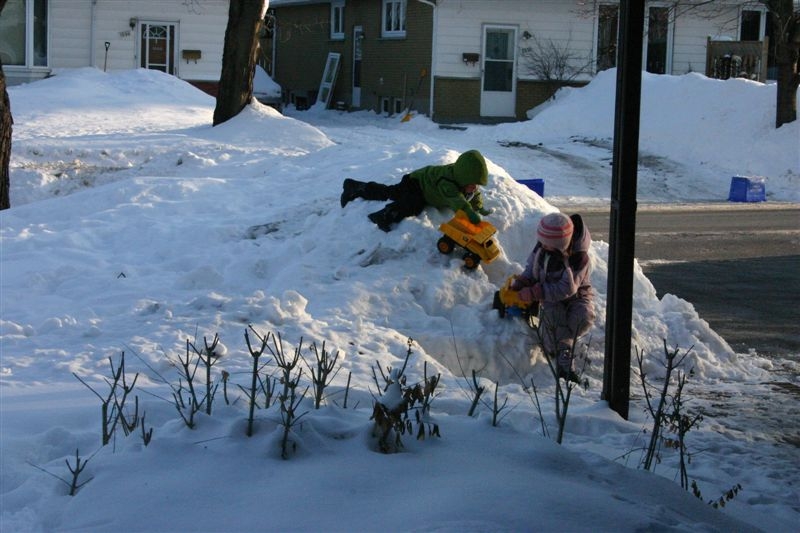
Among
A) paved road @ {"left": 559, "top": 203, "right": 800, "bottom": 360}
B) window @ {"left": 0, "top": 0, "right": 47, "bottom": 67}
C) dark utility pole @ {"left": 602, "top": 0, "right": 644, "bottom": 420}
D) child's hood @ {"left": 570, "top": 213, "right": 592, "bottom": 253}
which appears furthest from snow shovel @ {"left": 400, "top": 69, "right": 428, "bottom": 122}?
dark utility pole @ {"left": 602, "top": 0, "right": 644, "bottom": 420}

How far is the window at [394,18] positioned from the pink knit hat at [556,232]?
91.9 feet

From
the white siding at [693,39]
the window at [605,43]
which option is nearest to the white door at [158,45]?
the window at [605,43]

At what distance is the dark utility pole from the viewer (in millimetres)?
6680

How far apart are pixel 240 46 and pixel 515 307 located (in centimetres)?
1400

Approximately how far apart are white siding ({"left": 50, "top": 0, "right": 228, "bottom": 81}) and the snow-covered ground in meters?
16.1

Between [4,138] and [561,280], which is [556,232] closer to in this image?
[561,280]

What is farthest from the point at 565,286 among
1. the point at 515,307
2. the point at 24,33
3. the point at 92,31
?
the point at 24,33

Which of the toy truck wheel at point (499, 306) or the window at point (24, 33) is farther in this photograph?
the window at point (24, 33)

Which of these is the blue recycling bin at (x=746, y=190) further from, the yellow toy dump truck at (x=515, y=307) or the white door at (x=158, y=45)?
the white door at (x=158, y=45)

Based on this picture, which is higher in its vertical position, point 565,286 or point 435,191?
point 435,191

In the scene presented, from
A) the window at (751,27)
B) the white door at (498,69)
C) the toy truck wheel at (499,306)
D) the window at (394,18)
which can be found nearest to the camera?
the toy truck wheel at (499,306)

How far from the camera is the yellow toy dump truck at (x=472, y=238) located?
29.8 feet

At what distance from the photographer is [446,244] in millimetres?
9234

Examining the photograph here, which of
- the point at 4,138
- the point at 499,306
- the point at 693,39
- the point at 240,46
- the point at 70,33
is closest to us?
the point at 499,306
